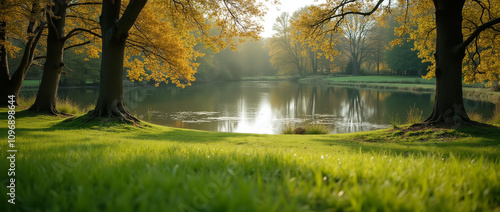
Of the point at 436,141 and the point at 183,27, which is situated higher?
the point at 183,27

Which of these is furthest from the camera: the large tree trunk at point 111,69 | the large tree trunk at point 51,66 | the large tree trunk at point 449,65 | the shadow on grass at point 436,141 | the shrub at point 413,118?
the large tree trunk at point 51,66

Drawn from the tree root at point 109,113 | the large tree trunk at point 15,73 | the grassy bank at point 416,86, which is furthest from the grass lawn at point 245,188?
the grassy bank at point 416,86

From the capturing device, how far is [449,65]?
30.6 ft

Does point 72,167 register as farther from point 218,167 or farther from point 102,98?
point 102,98

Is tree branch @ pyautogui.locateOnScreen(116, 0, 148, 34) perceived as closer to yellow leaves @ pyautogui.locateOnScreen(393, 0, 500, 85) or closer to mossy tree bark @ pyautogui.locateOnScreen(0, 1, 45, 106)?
mossy tree bark @ pyautogui.locateOnScreen(0, 1, 45, 106)

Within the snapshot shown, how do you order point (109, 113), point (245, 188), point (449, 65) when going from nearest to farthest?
point (245, 188), point (449, 65), point (109, 113)

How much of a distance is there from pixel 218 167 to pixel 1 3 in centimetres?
1222

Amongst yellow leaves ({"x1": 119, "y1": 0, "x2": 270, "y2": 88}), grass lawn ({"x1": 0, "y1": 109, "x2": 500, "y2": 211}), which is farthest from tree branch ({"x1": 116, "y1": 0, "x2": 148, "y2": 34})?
grass lawn ({"x1": 0, "y1": 109, "x2": 500, "y2": 211})

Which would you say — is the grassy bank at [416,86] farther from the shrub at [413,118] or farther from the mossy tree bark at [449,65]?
the mossy tree bark at [449,65]

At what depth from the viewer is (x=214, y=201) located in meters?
1.45

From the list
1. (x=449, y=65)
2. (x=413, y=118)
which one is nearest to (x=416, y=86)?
(x=413, y=118)

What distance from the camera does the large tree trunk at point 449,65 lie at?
9219 mm

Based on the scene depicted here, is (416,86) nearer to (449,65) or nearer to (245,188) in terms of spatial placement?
(449,65)

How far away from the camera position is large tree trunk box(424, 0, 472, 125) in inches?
363
